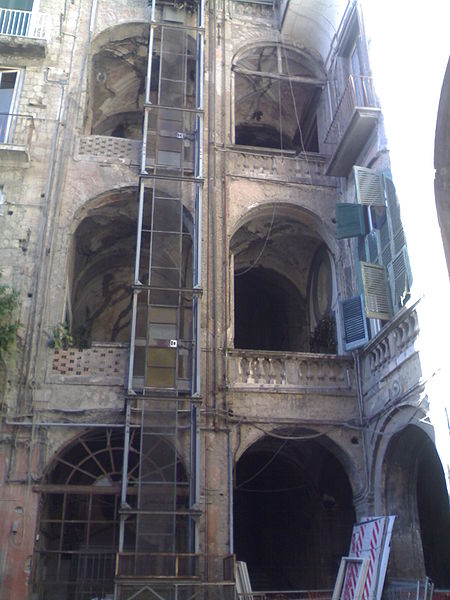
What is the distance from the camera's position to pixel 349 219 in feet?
45.3

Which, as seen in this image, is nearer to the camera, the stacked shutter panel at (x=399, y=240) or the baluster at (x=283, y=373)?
the stacked shutter panel at (x=399, y=240)

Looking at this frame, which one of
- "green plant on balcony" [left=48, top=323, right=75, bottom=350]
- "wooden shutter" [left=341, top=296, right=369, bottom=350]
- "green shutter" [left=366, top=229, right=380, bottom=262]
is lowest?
"green plant on balcony" [left=48, top=323, right=75, bottom=350]

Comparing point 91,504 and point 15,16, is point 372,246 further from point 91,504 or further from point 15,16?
point 15,16

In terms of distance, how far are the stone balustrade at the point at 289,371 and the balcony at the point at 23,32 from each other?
28.5ft

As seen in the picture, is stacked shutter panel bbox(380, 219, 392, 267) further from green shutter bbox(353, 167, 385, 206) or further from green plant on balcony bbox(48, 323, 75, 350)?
→ green plant on balcony bbox(48, 323, 75, 350)

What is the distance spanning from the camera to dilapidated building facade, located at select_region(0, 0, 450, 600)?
38.7 ft

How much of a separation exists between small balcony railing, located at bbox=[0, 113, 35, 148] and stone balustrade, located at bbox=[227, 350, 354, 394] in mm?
6549

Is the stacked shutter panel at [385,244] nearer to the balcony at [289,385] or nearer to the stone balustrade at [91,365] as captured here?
the balcony at [289,385]

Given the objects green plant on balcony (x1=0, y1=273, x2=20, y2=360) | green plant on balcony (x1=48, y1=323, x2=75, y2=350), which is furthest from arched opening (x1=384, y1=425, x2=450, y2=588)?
green plant on balcony (x1=0, y1=273, x2=20, y2=360)

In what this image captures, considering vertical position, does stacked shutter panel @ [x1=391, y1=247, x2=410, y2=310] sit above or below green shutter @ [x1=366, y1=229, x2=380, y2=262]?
below

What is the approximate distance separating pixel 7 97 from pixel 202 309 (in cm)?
705

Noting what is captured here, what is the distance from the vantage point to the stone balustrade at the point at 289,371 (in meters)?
13.2

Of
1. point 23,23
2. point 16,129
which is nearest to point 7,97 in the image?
point 16,129

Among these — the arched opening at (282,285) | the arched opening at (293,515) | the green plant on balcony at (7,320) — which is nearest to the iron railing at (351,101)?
the arched opening at (282,285)
